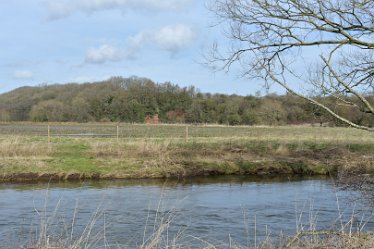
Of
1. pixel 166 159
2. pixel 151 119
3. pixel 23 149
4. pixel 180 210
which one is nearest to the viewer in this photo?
pixel 180 210

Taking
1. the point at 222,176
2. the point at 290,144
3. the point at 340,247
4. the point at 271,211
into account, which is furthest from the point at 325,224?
the point at 290,144

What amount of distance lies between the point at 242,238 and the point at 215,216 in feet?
9.21

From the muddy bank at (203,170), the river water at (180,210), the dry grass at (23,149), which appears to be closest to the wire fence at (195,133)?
the dry grass at (23,149)

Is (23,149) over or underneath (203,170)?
over

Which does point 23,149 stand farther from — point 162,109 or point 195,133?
point 162,109

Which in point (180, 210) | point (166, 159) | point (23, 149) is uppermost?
point (23, 149)

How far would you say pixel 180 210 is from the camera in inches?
563

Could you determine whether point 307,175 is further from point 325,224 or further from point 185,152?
point 325,224

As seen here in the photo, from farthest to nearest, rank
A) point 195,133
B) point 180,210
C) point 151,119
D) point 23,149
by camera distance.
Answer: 1. point 151,119
2. point 195,133
3. point 23,149
4. point 180,210

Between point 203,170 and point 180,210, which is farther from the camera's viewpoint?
point 203,170

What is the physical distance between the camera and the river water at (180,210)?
10.4m

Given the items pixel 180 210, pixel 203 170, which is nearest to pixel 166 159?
pixel 203 170

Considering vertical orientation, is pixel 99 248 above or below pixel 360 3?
below

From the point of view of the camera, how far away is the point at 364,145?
29672 mm
